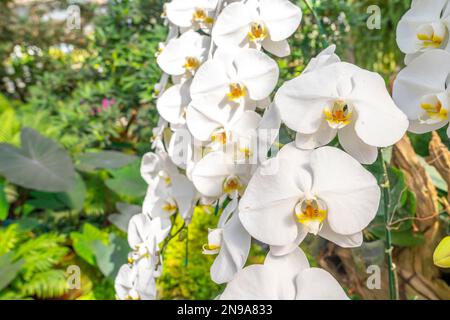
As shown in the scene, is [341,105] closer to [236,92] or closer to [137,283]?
[236,92]

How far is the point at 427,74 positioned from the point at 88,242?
1.14 meters

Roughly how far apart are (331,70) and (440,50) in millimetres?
92

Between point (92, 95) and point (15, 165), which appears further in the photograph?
point (92, 95)

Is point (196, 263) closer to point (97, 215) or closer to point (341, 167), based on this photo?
point (97, 215)

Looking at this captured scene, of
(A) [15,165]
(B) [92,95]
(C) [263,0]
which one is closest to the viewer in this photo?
(C) [263,0]

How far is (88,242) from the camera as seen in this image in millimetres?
1291

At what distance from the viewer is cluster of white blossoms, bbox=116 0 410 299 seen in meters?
0.31

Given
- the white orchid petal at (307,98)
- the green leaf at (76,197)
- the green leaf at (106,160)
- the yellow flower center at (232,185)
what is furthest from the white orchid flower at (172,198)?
the green leaf at (76,197)

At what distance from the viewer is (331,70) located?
0.32 metres

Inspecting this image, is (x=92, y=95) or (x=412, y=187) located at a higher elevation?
(x=412, y=187)

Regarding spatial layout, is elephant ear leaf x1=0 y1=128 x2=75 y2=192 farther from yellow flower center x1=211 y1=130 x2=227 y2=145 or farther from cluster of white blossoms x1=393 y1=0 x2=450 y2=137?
cluster of white blossoms x1=393 y1=0 x2=450 y2=137

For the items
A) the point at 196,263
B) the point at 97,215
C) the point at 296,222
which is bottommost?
the point at 97,215

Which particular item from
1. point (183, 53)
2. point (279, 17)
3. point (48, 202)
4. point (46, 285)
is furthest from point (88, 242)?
point (279, 17)
